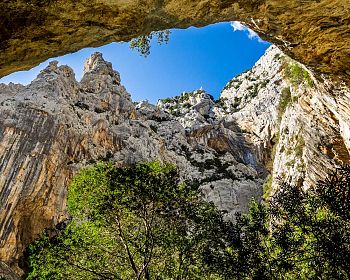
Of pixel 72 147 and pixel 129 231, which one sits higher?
pixel 72 147

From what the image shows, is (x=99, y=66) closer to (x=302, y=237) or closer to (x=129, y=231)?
(x=129, y=231)

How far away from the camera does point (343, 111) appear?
2619 cm

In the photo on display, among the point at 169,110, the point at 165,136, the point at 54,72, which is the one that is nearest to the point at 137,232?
the point at 54,72

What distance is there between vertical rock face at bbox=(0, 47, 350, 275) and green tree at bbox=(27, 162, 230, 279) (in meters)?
6.78

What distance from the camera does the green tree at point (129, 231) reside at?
20406 mm

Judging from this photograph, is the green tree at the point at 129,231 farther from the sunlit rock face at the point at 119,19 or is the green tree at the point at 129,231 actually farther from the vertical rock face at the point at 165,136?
the sunlit rock face at the point at 119,19

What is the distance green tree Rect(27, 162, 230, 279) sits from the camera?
20.4 metres

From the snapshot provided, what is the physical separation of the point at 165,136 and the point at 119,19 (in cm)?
7534

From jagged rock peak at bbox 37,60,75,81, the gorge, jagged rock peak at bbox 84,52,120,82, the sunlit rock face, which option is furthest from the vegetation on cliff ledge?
jagged rock peak at bbox 84,52,120,82

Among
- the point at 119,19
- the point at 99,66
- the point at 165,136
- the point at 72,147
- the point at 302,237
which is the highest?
the point at 99,66

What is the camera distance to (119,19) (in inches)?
400

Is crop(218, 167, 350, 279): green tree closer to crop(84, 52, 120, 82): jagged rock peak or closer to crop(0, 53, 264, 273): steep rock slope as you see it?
crop(0, 53, 264, 273): steep rock slope

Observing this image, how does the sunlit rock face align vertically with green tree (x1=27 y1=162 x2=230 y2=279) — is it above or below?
above

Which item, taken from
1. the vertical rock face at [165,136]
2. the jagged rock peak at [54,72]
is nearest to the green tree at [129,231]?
the vertical rock face at [165,136]
